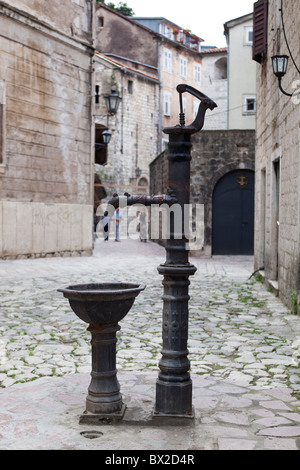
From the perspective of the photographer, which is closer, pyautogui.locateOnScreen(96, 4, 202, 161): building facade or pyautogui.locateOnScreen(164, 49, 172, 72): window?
pyautogui.locateOnScreen(96, 4, 202, 161): building facade

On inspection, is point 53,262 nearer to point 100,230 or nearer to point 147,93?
point 100,230

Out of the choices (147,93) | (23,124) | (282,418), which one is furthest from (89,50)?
(147,93)

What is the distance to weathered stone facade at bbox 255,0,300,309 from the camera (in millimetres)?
8438

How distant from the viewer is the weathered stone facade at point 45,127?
49.1ft

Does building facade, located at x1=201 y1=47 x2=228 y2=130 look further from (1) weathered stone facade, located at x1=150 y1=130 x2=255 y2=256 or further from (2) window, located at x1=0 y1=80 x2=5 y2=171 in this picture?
(2) window, located at x1=0 y1=80 x2=5 y2=171

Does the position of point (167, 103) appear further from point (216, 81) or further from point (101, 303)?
point (101, 303)

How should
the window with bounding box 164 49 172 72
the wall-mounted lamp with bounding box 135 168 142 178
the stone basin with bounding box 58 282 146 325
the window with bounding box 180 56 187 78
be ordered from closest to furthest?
the stone basin with bounding box 58 282 146 325
the wall-mounted lamp with bounding box 135 168 142 178
the window with bounding box 164 49 172 72
the window with bounding box 180 56 187 78

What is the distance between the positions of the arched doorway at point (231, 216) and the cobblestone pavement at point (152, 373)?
899 centimetres

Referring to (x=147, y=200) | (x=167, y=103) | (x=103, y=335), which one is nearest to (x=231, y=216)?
(x=147, y=200)

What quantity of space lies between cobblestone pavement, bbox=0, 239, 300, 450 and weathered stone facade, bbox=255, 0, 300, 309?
80 centimetres

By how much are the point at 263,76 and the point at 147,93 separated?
2987 centimetres

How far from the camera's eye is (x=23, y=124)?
1541 centimetres

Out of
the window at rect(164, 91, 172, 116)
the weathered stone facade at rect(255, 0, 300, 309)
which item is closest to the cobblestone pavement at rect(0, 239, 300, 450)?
the weathered stone facade at rect(255, 0, 300, 309)

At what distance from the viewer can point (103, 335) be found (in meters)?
3.91
